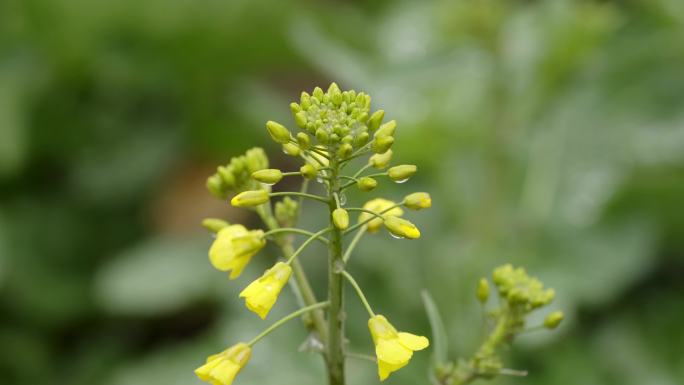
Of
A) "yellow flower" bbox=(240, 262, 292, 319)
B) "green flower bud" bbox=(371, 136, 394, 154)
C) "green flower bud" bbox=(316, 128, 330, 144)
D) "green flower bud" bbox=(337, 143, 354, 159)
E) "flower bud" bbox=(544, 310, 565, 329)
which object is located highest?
"green flower bud" bbox=(371, 136, 394, 154)

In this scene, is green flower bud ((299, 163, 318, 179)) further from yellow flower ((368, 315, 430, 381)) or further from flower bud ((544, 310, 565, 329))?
flower bud ((544, 310, 565, 329))

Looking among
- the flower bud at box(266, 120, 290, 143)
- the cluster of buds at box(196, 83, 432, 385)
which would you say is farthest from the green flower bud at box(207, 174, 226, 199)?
the flower bud at box(266, 120, 290, 143)

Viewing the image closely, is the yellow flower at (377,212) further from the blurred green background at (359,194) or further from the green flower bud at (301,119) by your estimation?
the blurred green background at (359,194)

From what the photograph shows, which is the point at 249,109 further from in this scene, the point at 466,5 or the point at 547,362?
the point at 547,362

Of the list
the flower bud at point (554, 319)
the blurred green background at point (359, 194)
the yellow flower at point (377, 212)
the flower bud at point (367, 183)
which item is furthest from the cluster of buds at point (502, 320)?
the blurred green background at point (359, 194)

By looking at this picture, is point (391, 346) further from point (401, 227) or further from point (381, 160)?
point (381, 160)

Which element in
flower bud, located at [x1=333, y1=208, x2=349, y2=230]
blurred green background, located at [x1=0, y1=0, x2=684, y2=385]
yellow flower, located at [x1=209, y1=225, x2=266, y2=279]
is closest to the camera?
flower bud, located at [x1=333, y1=208, x2=349, y2=230]
